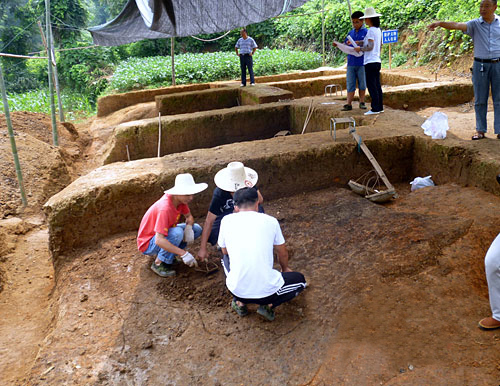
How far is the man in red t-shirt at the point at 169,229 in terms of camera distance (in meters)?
3.09

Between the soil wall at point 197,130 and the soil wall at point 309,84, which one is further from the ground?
the soil wall at point 309,84

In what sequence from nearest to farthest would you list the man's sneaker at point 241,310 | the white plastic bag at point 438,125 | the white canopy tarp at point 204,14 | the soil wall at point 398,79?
the man's sneaker at point 241,310, the white plastic bag at point 438,125, the white canopy tarp at point 204,14, the soil wall at point 398,79

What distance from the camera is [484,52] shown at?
13.7 feet

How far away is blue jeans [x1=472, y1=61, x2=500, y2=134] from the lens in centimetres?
420

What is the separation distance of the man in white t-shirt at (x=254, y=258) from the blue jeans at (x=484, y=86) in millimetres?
3155

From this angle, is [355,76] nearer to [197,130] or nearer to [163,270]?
[197,130]

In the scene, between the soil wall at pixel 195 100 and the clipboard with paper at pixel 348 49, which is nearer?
the clipboard with paper at pixel 348 49

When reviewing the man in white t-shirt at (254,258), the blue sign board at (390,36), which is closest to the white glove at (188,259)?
the man in white t-shirt at (254,258)

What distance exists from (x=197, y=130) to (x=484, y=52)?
4.45 metres

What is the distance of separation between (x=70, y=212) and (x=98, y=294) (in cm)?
97

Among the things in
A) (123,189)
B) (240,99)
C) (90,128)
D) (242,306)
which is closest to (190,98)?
(240,99)

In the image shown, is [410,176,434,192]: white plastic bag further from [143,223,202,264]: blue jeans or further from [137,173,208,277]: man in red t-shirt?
[143,223,202,264]: blue jeans

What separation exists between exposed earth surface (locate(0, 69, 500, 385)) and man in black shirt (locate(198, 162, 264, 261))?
0.36 metres

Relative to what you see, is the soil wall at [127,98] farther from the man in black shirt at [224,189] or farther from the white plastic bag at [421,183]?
the man in black shirt at [224,189]
